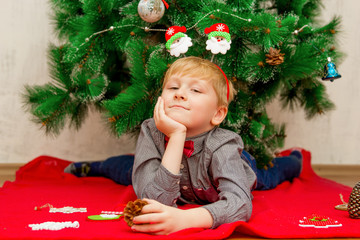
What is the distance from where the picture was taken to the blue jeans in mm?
1556

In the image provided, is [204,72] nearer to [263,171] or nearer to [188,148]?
[188,148]

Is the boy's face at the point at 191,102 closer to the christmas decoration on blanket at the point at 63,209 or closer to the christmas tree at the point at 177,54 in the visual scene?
the christmas tree at the point at 177,54

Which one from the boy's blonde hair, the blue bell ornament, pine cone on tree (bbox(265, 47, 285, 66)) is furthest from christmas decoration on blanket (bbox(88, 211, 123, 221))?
the blue bell ornament

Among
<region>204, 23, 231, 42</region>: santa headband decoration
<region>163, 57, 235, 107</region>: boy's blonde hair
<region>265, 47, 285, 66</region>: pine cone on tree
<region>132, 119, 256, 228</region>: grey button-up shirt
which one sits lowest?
<region>132, 119, 256, 228</region>: grey button-up shirt

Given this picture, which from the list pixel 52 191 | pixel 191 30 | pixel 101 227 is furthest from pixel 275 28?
pixel 52 191

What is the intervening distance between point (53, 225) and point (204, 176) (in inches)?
16.2

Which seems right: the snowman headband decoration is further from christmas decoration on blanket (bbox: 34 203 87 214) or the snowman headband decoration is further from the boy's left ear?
christmas decoration on blanket (bbox: 34 203 87 214)

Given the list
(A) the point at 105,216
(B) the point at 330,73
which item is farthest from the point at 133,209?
(B) the point at 330,73

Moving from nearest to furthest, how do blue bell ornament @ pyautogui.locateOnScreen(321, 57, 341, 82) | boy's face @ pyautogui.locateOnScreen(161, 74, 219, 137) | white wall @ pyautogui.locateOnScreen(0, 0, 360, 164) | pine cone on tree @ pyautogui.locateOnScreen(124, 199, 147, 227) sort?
pine cone on tree @ pyautogui.locateOnScreen(124, 199, 147, 227), boy's face @ pyautogui.locateOnScreen(161, 74, 219, 137), blue bell ornament @ pyautogui.locateOnScreen(321, 57, 341, 82), white wall @ pyautogui.locateOnScreen(0, 0, 360, 164)

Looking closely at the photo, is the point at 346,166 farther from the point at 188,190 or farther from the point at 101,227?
the point at 101,227

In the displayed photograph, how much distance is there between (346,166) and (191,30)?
1375mm

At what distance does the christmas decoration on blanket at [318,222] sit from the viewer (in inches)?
38.4

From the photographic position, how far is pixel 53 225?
2.99ft

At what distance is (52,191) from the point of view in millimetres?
1420
